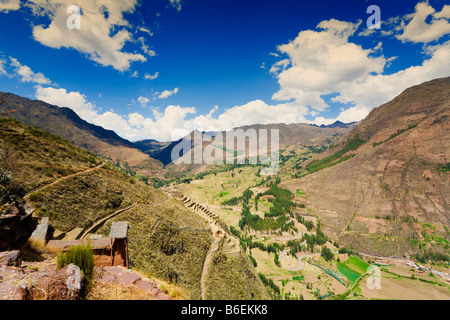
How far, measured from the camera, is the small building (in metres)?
12.2

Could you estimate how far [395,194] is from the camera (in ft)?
440

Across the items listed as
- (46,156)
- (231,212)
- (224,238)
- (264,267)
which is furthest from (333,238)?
(46,156)

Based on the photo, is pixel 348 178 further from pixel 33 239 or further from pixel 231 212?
pixel 33 239

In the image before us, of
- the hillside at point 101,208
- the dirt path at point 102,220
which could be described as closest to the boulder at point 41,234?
the hillside at point 101,208

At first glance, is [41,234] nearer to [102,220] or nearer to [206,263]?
[102,220]

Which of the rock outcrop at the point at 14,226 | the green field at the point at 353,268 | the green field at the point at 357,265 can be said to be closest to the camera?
the rock outcrop at the point at 14,226

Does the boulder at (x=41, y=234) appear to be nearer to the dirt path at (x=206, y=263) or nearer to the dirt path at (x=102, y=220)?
the dirt path at (x=102, y=220)

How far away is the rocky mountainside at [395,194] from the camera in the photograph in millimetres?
110750

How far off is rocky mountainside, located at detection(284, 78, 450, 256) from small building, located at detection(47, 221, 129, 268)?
446 ft

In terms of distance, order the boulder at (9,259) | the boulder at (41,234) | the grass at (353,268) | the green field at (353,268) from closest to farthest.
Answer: the boulder at (9,259) → the boulder at (41,234) → the grass at (353,268) → the green field at (353,268)

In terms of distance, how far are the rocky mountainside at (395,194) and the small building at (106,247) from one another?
136 m

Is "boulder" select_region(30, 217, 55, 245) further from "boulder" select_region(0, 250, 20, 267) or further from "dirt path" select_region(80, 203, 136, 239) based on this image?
"dirt path" select_region(80, 203, 136, 239)

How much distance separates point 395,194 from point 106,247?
577 ft

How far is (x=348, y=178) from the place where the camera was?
16050 centimetres
